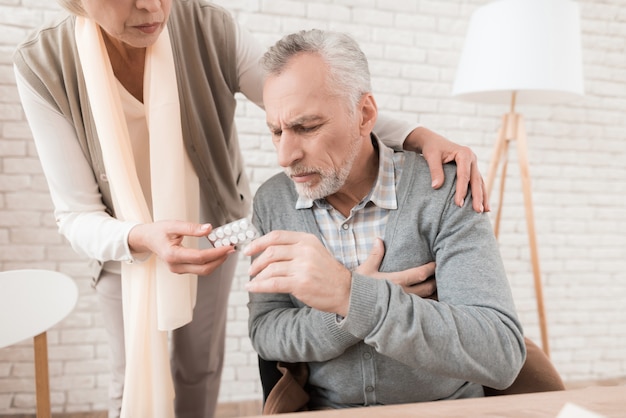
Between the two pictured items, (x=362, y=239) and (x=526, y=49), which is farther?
(x=526, y=49)

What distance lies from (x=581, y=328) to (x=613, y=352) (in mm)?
319

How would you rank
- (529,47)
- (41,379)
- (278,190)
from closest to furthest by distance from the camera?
1. (41,379)
2. (278,190)
3. (529,47)

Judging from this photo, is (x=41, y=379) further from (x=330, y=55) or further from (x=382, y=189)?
(x=330, y=55)

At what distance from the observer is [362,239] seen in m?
1.35

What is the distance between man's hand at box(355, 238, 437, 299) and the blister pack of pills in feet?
1.04

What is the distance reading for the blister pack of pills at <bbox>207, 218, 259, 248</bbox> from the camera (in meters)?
1.11

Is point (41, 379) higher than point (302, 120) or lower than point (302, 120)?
lower

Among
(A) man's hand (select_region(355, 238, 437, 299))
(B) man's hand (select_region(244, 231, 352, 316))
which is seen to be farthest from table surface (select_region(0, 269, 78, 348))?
(A) man's hand (select_region(355, 238, 437, 299))

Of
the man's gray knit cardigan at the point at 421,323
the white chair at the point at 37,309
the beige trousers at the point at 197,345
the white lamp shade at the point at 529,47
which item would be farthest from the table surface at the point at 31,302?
the white lamp shade at the point at 529,47

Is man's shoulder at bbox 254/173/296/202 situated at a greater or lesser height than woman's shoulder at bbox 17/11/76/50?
lesser

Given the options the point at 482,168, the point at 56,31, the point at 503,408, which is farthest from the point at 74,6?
the point at 482,168

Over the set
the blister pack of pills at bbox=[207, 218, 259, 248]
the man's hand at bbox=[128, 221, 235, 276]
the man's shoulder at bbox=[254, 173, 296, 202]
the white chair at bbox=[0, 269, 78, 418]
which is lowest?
the white chair at bbox=[0, 269, 78, 418]

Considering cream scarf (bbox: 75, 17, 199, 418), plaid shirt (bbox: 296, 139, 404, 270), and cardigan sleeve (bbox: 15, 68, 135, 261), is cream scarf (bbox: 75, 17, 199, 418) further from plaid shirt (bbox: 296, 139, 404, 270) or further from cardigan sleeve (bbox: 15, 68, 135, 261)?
plaid shirt (bbox: 296, 139, 404, 270)

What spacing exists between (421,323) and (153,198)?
889mm
